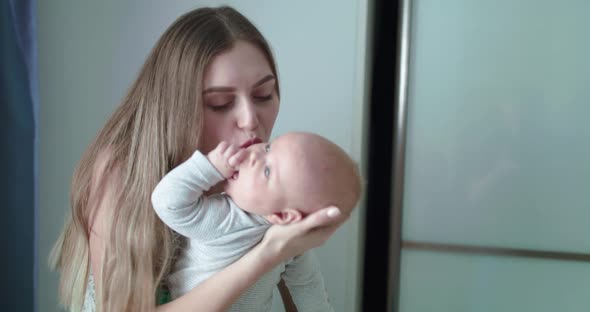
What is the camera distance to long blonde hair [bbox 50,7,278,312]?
91 cm

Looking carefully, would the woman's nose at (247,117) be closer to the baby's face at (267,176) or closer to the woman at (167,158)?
the woman at (167,158)

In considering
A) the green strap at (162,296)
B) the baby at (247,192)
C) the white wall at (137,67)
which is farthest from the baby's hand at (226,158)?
the white wall at (137,67)

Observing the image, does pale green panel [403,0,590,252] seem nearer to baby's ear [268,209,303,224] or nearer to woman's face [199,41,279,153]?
woman's face [199,41,279,153]

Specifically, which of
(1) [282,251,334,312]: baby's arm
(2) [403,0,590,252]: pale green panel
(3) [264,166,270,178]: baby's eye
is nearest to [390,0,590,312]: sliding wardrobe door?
(2) [403,0,590,252]: pale green panel

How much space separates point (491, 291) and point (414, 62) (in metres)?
0.99

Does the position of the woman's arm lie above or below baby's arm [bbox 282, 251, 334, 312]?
above

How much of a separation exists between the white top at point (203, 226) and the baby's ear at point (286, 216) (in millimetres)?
50

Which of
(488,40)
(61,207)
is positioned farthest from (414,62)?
(61,207)

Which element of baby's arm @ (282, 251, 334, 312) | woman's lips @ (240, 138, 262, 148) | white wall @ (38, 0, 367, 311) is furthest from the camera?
white wall @ (38, 0, 367, 311)

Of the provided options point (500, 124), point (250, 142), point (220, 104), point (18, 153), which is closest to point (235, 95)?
point (220, 104)

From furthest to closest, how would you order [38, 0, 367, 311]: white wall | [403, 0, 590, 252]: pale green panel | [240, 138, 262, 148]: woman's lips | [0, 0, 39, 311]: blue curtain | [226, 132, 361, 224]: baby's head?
[38, 0, 367, 311]: white wall, [403, 0, 590, 252]: pale green panel, [0, 0, 39, 311]: blue curtain, [240, 138, 262, 148]: woman's lips, [226, 132, 361, 224]: baby's head

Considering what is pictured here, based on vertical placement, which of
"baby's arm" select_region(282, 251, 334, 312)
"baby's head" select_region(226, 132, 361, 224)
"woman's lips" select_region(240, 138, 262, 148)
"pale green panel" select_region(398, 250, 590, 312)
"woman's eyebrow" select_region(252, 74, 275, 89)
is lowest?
"pale green panel" select_region(398, 250, 590, 312)

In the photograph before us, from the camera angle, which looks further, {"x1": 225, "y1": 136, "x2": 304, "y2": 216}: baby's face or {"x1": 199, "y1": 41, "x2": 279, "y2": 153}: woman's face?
{"x1": 199, "y1": 41, "x2": 279, "y2": 153}: woman's face

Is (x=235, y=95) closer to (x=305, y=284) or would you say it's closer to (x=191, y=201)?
(x=191, y=201)
